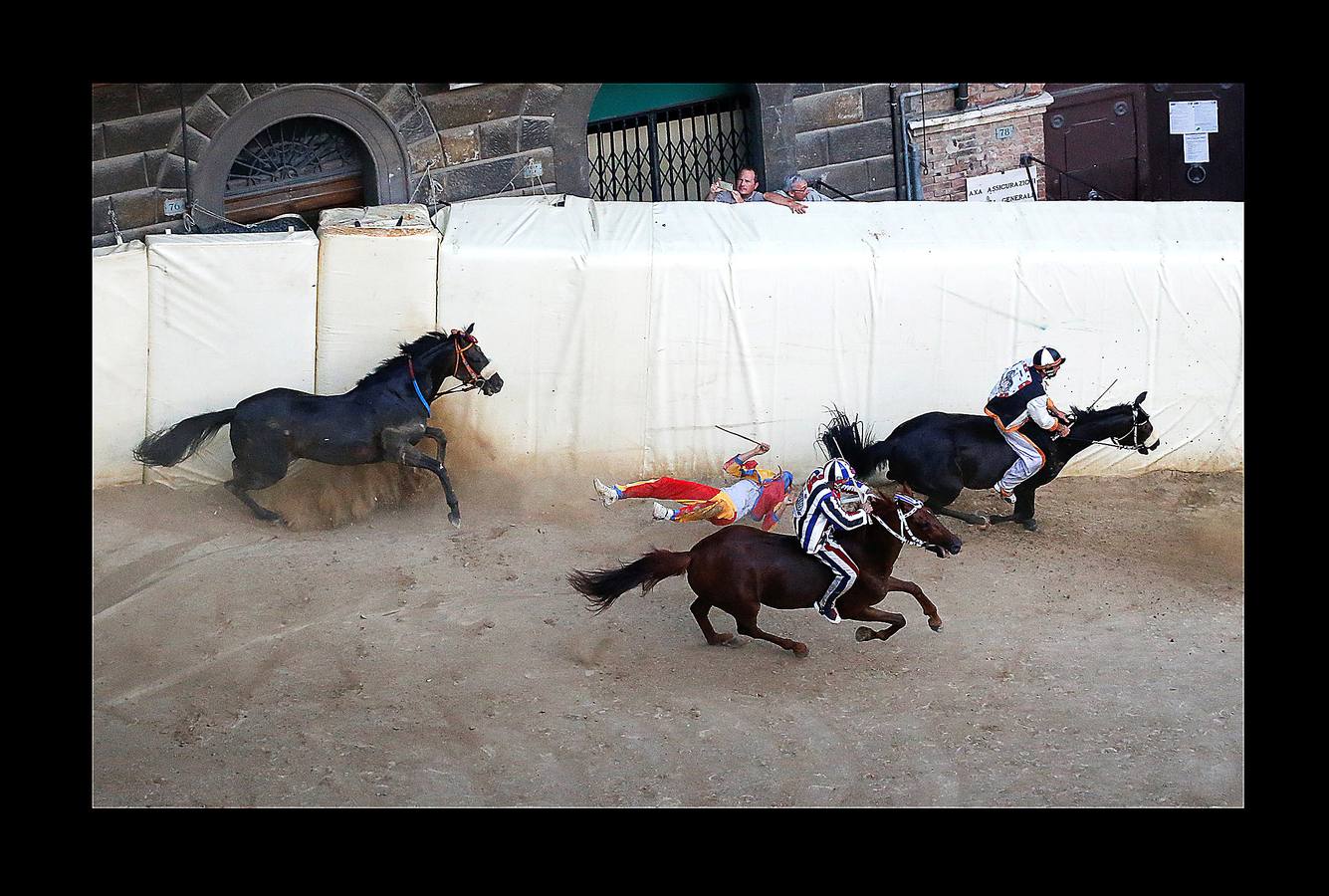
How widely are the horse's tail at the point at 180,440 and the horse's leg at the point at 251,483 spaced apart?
1.09 feet

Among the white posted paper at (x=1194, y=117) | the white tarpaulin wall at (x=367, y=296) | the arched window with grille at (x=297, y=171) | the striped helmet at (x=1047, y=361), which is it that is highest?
the white posted paper at (x=1194, y=117)

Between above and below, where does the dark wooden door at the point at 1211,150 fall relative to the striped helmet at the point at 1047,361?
above

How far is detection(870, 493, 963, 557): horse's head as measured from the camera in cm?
795

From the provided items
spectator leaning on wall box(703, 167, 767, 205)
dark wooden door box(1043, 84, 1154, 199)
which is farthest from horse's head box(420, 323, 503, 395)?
dark wooden door box(1043, 84, 1154, 199)

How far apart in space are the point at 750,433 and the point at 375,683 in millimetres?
4764

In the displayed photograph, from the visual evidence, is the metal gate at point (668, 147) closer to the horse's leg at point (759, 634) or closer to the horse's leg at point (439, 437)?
the horse's leg at point (439, 437)

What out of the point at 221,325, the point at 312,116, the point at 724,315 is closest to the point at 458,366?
the point at 221,325

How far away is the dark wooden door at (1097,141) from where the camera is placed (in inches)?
603

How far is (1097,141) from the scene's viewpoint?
50.8 ft

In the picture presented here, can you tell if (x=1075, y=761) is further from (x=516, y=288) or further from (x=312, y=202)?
(x=312, y=202)

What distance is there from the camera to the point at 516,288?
11.5 meters

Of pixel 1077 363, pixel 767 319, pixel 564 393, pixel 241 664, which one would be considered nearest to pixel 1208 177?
pixel 1077 363

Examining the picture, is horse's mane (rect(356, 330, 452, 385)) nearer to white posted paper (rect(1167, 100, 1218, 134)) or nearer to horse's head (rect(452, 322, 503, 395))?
horse's head (rect(452, 322, 503, 395))

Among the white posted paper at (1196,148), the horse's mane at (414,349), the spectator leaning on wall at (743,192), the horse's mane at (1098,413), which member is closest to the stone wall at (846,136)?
the spectator leaning on wall at (743,192)
